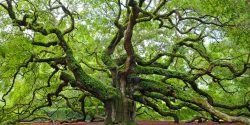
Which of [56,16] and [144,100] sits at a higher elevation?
[56,16]

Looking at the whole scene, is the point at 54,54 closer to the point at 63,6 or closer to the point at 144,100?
the point at 63,6

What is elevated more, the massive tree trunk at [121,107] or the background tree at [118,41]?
the background tree at [118,41]

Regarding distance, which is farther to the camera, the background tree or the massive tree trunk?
the massive tree trunk

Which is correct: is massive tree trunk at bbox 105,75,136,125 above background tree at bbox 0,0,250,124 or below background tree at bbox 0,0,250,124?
below

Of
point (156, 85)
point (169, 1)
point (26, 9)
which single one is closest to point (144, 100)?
point (156, 85)

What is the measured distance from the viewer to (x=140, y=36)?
1784cm

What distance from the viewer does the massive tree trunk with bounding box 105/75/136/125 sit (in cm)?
1320

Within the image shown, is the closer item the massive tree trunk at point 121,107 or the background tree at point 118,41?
the background tree at point 118,41

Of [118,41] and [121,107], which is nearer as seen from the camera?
[121,107]

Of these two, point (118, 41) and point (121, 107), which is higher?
point (118, 41)

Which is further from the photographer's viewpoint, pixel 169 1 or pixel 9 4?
pixel 169 1

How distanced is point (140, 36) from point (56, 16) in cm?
543

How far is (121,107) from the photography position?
13.2 meters

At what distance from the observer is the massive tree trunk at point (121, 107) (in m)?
13.2
